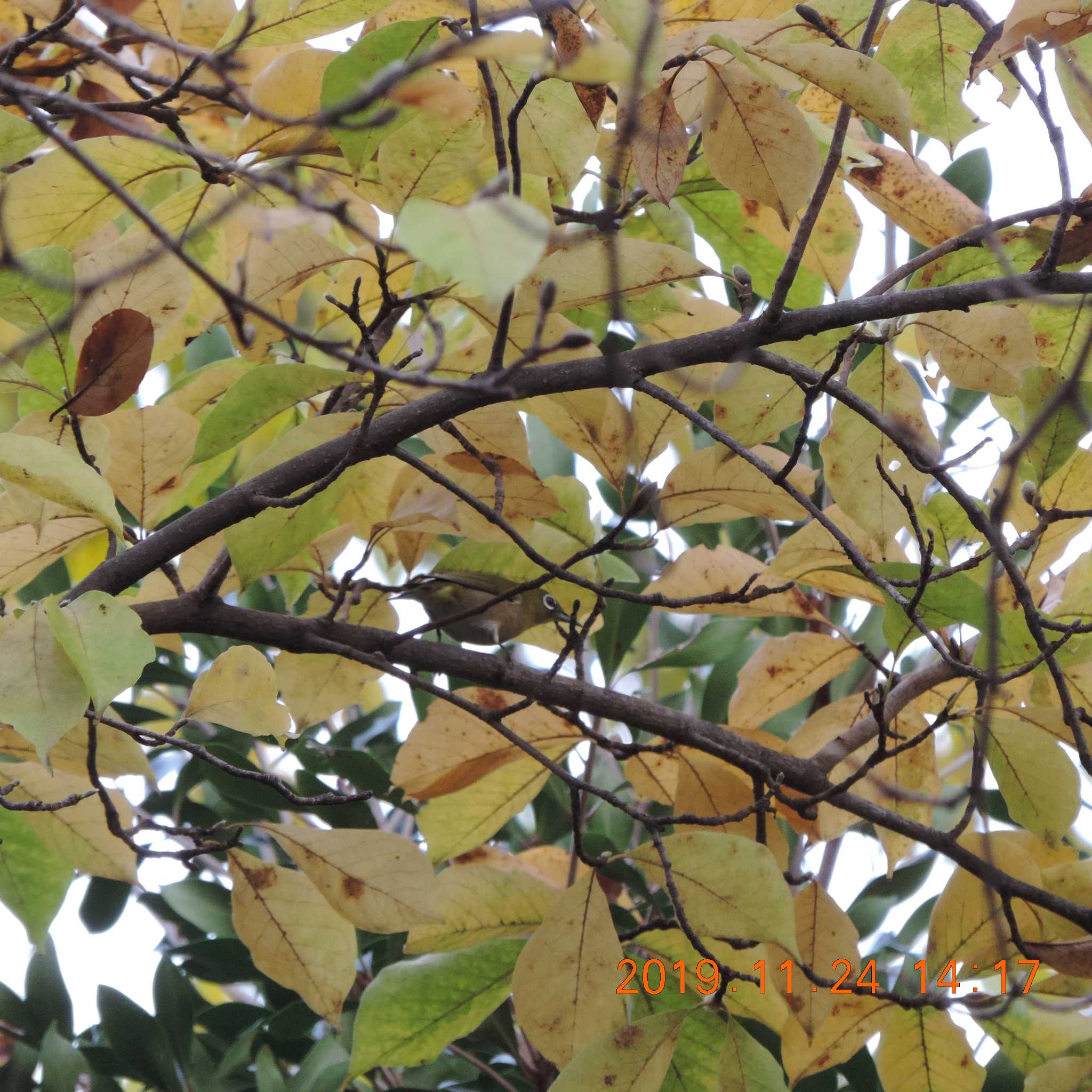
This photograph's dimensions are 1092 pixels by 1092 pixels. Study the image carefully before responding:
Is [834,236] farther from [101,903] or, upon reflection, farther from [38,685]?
[101,903]

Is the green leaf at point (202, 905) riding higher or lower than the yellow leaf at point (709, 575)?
lower

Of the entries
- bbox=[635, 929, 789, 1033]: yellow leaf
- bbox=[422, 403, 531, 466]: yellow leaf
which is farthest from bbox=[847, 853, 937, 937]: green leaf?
bbox=[422, 403, 531, 466]: yellow leaf

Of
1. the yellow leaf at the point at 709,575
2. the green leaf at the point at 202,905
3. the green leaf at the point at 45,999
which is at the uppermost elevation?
the yellow leaf at the point at 709,575

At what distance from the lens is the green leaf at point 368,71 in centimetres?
56

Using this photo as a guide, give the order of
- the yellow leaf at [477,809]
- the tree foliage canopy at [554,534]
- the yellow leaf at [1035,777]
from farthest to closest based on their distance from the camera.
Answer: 1. the yellow leaf at [477,809]
2. the yellow leaf at [1035,777]
3. the tree foliage canopy at [554,534]

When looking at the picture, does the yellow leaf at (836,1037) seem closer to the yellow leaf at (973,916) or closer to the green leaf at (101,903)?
the yellow leaf at (973,916)

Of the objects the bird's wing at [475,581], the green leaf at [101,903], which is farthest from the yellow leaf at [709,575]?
the green leaf at [101,903]

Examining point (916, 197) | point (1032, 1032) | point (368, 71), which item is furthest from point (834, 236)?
point (1032, 1032)

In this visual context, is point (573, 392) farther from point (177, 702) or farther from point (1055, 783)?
point (177, 702)

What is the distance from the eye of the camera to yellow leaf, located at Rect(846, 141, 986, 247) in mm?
758

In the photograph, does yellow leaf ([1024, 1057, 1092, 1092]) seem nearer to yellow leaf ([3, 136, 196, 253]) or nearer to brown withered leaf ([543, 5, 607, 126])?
brown withered leaf ([543, 5, 607, 126])

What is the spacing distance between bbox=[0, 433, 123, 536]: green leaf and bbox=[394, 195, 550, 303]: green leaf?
Answer: 0.95ft

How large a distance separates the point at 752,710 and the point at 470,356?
0.39 metres
